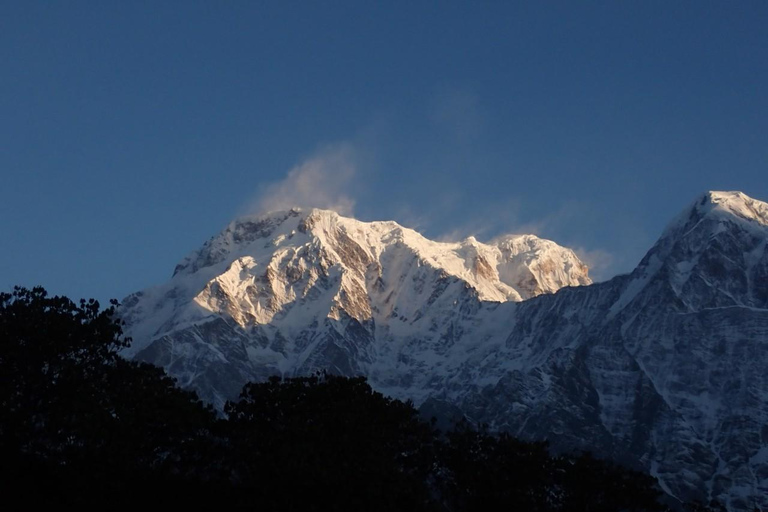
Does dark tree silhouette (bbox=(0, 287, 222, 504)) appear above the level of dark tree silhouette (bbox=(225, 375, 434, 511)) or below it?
below

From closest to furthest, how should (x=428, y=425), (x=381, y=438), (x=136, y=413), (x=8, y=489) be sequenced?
1. (x=8, y=489)
2. (x=136, y=413)
3. (x=381, y=438)
4. (x=428, y=425)

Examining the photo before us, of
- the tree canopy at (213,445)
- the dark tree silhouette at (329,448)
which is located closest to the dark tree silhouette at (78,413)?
the tree canopy at (213,445)

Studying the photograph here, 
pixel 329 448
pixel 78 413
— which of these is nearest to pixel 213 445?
pixel 329 448

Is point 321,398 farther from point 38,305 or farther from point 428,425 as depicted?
point 38,305

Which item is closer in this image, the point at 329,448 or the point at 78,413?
the point at 78,413

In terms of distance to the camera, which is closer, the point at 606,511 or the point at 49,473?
the point at 49,473

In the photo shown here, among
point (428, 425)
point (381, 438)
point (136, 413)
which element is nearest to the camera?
point (136, 413)

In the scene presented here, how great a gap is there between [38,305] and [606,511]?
51695 mm

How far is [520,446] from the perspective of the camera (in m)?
108

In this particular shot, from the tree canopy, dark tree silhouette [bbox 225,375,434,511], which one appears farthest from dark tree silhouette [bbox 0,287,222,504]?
dark tree silhouette [bbox 225,375,434,511]

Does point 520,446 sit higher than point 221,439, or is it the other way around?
point 520,446

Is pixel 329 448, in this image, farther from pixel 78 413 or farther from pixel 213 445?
pixel 78 413

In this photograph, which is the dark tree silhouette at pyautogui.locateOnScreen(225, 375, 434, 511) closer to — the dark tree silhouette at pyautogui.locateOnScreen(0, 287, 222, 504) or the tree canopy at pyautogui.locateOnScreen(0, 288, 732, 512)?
the tree canopy at pyautogui.locateOnScreen(0, 288, 732, 512)

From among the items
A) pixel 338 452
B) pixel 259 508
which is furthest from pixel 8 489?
pixel 338 452
